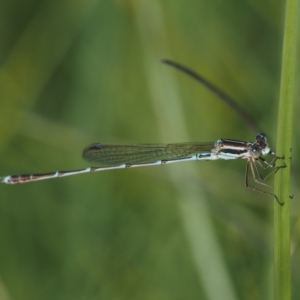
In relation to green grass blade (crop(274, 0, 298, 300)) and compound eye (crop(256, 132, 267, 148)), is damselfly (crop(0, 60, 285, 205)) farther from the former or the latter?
green grass blade (crop(274, 0, 298, 300))

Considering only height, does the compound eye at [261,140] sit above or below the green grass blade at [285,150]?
above

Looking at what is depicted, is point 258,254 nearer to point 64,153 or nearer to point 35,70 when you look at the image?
point 64,153

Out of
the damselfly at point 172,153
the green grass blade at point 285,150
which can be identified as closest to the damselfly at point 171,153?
the damselfly at point 172,153

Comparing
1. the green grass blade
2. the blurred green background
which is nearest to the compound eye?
the blurred green background

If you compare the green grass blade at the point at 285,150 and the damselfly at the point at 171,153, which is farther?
the damselfly at the point at 171,153

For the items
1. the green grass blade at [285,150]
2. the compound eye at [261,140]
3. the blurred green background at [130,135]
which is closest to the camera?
the green grass blade at [285,150]

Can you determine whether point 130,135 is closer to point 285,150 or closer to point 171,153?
point 171,153

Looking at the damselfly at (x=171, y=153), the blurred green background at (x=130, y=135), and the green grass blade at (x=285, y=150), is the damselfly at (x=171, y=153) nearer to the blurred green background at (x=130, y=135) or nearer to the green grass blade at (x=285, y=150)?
the blurred green background at (x=130, y=135)

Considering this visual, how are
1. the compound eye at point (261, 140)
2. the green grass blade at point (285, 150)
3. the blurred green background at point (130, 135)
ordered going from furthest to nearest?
the blurred green background at point (130, 135)
the compound eye at point (261, 140)
the green grass blade at point (285, 150)

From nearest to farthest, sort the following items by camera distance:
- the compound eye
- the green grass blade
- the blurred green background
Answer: the green grass blade, the compound eye, the blurred green background

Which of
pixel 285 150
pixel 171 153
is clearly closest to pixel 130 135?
pixel 171 153
